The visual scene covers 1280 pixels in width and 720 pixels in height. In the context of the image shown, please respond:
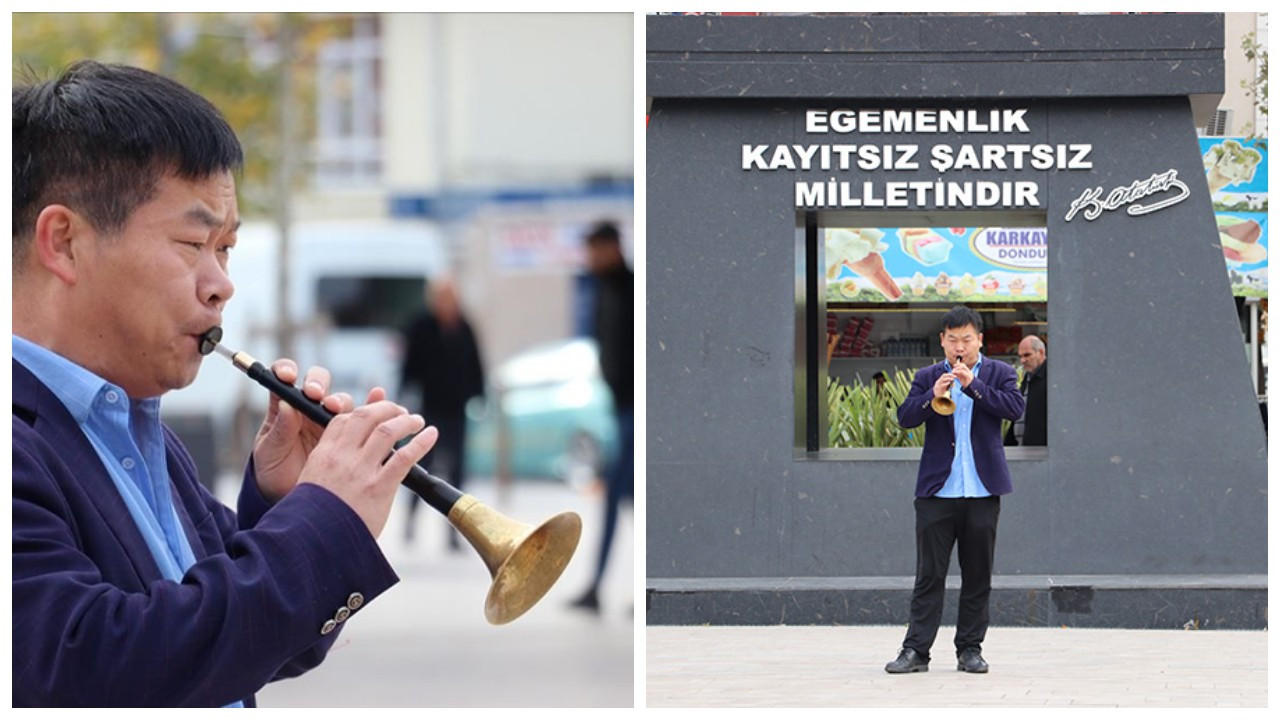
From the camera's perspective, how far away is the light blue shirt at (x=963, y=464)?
7.46 m

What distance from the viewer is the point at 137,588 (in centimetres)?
198

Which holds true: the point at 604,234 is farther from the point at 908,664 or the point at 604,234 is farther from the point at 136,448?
the point at 136,448

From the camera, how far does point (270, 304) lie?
1050 inches

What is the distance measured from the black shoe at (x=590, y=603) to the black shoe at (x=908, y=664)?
2026mm

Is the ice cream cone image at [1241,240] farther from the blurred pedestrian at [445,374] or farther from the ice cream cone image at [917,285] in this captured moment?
the blurred pedestrian at [445,374]

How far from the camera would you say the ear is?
2049 mm

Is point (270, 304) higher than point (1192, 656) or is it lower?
higher

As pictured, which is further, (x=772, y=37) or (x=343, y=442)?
(x=772, y=37)

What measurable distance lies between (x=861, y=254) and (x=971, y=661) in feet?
10.7

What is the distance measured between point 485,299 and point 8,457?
32056 mm

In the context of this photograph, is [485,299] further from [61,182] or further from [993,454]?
[61,182]

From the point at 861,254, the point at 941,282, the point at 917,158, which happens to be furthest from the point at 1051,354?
the point at 917,158

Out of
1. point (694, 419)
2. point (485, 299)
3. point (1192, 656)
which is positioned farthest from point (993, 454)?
point (485, 299)
